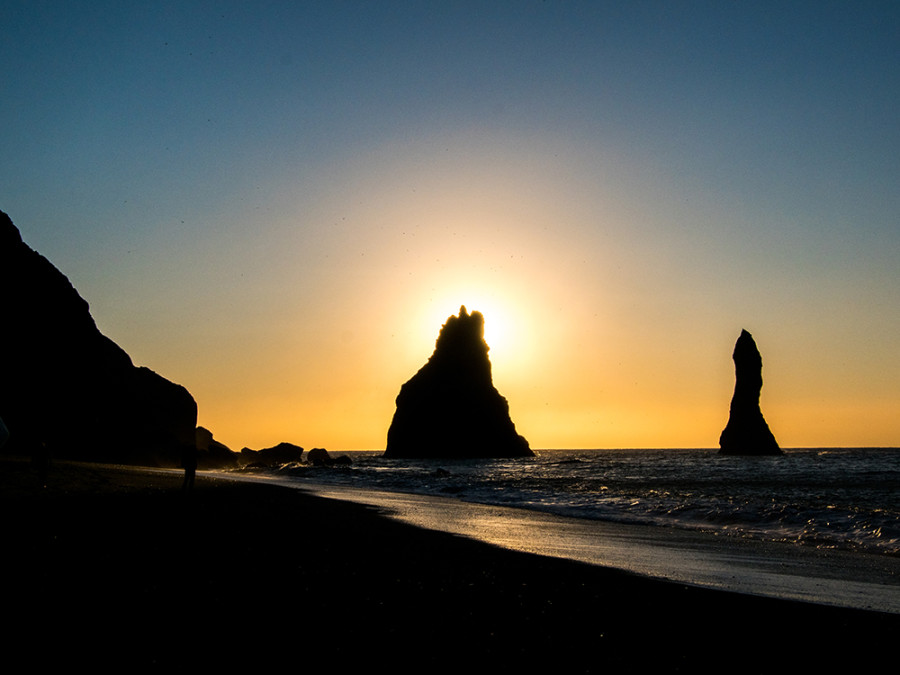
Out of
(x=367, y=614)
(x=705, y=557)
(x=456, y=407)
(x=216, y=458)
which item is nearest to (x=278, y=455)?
(x=216, y=458)

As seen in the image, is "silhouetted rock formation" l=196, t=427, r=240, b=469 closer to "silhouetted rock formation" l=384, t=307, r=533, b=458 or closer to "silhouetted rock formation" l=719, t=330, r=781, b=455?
"silhouetted rock formation" l=384, t=307, r=533, b=458

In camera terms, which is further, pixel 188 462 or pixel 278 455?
pixel 278 455

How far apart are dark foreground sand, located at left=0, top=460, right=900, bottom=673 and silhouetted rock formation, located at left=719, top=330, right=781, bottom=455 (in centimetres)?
12389

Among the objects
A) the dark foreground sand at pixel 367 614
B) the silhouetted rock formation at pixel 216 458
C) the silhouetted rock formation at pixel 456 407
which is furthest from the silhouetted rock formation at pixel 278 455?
the dark foreground sand at pixel 367 614

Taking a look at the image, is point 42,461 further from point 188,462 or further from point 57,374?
point 57,374

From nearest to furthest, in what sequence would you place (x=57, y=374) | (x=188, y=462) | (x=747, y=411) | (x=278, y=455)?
(x=188, y=462), (x=57, y=374), (x=278, y=455), (x=747, y=411)

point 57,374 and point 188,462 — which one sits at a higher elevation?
point 57,374

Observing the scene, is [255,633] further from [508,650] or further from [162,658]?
[508,650]

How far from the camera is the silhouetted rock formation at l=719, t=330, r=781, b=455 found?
12000 cm

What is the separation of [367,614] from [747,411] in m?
130

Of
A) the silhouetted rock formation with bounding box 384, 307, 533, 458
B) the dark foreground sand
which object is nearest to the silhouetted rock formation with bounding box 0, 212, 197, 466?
the dark foreground sand

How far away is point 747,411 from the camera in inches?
4806

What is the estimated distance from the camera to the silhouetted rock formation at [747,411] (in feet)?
394

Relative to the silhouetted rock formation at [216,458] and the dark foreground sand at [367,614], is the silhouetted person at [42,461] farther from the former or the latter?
the silhouetted rock formation at [216,458]
